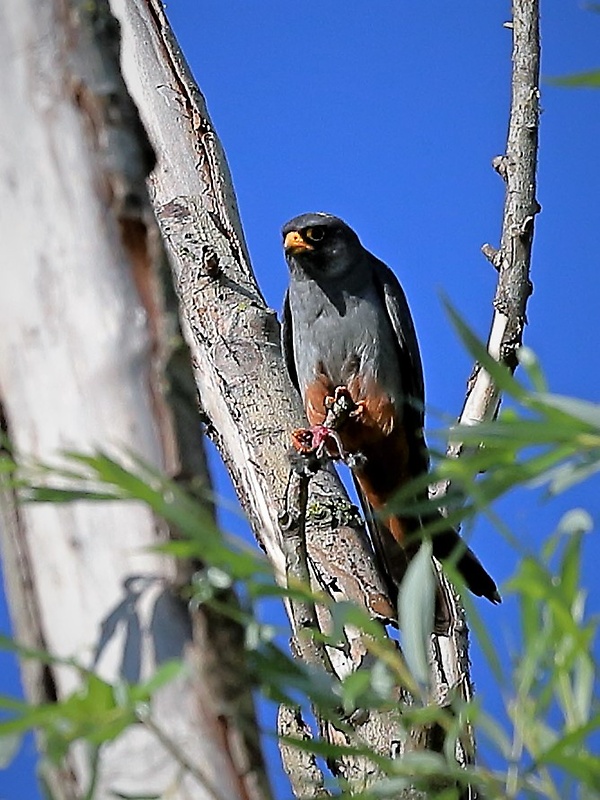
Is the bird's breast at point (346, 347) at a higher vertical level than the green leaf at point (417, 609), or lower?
higher

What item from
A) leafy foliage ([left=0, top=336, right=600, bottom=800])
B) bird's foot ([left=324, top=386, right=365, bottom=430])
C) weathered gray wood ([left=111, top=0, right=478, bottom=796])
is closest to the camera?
leafy foliage ([left=0, top=336, right=600, bottom=800])

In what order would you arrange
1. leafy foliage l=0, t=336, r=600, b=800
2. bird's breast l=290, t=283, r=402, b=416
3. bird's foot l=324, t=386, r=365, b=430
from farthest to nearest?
bird's breast l=290, t=283, r=402, b=416 < bird's foot l=324, t=386, r=365, b=430 < leafy foliage l=0, t=336, r=600, b=800

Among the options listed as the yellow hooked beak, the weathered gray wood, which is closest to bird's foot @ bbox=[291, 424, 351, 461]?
the weathered gray wood

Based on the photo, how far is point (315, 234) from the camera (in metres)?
2.48

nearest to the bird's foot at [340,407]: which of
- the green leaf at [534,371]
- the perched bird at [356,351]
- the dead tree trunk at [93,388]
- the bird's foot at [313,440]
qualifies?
the perched bird at [356,351]

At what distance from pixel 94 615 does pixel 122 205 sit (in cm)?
22

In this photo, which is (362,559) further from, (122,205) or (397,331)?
(122,205)

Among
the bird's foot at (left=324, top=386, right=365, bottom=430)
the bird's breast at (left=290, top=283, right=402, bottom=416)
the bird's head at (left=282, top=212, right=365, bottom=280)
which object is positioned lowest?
the bird's foot at (left=324, top=386, right=365, bottom=430)

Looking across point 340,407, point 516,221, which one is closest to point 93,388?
point 516,221

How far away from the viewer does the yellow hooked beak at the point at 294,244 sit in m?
2.45

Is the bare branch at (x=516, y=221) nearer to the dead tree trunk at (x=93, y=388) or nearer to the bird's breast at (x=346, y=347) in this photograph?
the bird's breast at (x=346, y=347)

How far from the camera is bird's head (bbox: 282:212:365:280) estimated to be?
2.46 meters

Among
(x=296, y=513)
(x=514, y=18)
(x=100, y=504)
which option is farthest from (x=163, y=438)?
(x=514, y=18)

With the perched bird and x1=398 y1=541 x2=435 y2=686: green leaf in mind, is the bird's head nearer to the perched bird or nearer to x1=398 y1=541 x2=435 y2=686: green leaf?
the perched bird
